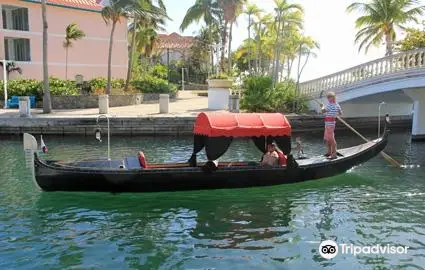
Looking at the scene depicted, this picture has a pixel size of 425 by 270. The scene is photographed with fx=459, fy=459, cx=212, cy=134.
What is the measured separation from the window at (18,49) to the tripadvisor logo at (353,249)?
32396 millimetres

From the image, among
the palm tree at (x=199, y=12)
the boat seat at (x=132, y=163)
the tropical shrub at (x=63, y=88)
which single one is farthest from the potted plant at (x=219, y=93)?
the boat seat at (x=132, y=163)

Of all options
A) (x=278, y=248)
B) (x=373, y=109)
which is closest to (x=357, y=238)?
(x=278, y=248)

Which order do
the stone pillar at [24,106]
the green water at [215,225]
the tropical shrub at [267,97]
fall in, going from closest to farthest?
the green water at [215,225]
the stone pillar at [24,106]
the tropical shrub at [267,97]

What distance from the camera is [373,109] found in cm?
2758

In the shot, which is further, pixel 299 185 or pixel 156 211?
pixel 299 185

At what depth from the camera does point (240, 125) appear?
11.2m

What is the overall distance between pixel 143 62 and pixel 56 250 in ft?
142

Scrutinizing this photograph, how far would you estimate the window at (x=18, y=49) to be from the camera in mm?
34750

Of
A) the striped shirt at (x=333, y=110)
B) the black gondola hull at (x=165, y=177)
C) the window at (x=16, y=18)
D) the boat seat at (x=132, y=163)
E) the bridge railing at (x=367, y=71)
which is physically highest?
the window at (x=16, y=18)

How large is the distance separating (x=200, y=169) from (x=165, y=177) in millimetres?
863

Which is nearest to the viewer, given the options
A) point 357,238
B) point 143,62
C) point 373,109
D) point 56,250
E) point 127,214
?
point 56,250

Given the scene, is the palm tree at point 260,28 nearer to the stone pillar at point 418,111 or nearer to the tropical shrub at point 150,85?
the tropical shrub at point 150,85

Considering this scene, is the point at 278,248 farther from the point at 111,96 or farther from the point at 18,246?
the point at 111,96

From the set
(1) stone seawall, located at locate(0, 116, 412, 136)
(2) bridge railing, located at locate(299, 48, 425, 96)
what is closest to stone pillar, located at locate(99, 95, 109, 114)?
(1) stone seawall, located at locate(0, 116, 412, 136)
